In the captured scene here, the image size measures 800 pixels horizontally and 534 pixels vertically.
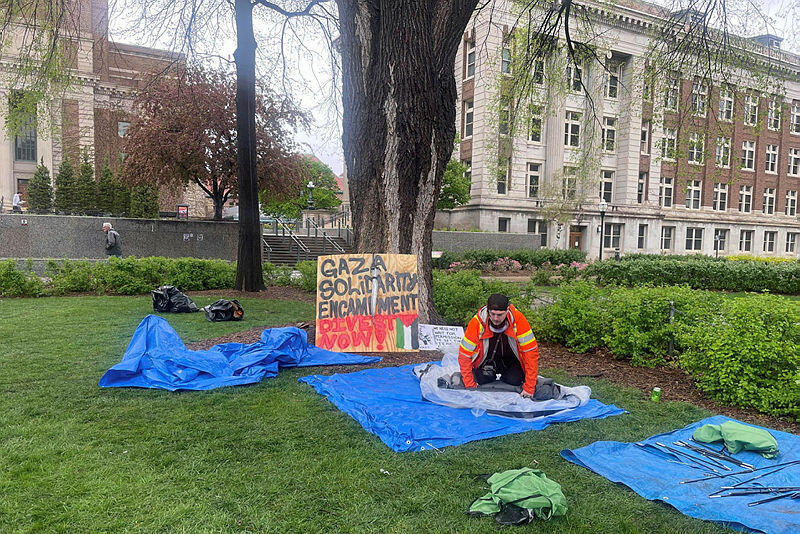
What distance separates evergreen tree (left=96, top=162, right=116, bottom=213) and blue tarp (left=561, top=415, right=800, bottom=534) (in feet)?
109

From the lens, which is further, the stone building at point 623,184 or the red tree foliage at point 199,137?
the stone building at point 623,184

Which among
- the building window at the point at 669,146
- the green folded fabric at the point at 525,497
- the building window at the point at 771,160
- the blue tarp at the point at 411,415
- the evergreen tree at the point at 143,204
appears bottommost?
the blue tarp at the point at 411,415

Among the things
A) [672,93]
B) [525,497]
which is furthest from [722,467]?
[672,93]

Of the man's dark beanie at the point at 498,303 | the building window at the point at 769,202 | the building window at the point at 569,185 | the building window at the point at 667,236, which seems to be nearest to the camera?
the man's dark beanie at the point at 498,303

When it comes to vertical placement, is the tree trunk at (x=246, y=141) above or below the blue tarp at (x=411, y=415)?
above

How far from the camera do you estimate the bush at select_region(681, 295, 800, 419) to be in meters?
4.96

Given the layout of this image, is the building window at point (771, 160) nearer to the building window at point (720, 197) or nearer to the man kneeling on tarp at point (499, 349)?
the building window at point (720, 197)

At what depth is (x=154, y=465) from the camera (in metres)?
3.66

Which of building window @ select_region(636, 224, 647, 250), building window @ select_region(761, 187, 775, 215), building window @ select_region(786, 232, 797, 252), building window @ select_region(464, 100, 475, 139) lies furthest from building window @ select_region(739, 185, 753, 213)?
building window @ select_region(464, 100, 475, 139)

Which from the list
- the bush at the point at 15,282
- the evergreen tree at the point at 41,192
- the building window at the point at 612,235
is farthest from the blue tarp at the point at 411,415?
the building window at the point at 612,235

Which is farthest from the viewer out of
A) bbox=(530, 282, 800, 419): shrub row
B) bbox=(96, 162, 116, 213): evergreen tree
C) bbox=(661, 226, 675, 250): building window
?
bbox=(661, 226, 675, 250): building window

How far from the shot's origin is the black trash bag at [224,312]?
10039 millimetres

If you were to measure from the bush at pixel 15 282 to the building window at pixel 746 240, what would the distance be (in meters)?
51.3

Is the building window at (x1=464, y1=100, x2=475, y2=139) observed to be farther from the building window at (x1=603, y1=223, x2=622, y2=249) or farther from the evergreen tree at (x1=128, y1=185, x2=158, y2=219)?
the evergreen tree at (x1=128, y1=185, x2=158, y2=219)
